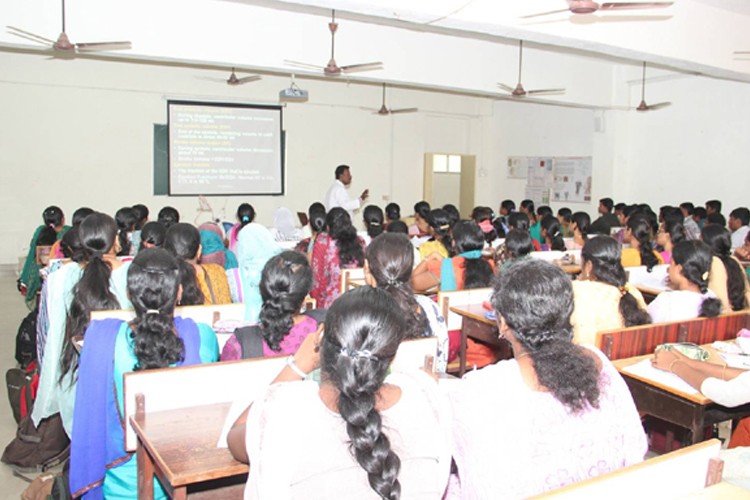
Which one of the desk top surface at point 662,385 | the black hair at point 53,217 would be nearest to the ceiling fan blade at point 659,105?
the desk top surface at point 662,385

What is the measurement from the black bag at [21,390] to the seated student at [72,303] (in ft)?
1.13

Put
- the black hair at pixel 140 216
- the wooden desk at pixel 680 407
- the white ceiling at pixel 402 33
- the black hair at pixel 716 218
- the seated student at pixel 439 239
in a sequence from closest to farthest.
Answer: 1. the wooden desk at pixel 680 407
2. the seated student at pixel 439 239
3. the white ceiling at pixel 402 33
4. the black hair at pixel 140 216
5. the black hair at pixel 716 218

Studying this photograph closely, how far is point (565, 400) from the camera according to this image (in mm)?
1472

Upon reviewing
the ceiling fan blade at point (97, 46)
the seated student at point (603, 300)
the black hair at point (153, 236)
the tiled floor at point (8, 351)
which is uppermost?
the ceiling fan blade at point (97, 46)

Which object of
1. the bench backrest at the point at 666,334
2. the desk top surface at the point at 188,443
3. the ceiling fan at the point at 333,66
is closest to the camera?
the desk top surface at the point at 188,443

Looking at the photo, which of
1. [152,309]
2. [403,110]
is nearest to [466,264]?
[152,309]

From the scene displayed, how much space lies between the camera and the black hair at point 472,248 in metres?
3.98

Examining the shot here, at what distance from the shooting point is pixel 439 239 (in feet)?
16.6

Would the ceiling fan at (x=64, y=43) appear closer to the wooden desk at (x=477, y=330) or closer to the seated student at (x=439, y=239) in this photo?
the seated student at (x=439, y=239)

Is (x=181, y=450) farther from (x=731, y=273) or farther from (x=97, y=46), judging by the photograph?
(x=97, y=46)

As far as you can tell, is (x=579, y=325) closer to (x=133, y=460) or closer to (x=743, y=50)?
(x=133, y=460)

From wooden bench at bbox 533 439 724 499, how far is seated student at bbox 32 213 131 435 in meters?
2.18

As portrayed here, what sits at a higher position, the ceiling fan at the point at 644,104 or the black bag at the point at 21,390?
the ceiling fan at the point at 644,104

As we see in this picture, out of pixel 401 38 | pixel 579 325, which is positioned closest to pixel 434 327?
pixel 579 325
